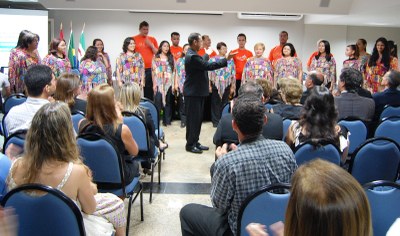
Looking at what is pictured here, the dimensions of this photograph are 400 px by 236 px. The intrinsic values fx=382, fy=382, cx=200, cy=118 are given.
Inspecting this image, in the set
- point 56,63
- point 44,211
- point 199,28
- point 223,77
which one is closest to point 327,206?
point 44,211

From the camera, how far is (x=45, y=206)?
5.24 feet

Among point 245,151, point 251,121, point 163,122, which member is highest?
point 251,121

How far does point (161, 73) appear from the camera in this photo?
6652 mm

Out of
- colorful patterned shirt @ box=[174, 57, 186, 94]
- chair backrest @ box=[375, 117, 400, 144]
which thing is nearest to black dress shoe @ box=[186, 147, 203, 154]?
colorful patterned shirt @ box=[174, 57, 186, 94]

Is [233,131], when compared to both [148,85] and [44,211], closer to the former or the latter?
[44,211]

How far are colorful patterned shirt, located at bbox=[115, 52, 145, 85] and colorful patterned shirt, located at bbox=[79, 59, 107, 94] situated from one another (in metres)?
0.56

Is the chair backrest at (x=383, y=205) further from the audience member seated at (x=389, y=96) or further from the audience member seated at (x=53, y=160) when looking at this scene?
the audience member seated at (x=389, y=96)

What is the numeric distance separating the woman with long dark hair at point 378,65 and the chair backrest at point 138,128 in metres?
4.44

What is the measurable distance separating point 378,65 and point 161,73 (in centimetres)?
357

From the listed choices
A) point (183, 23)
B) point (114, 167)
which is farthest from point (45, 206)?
point (183, 23)

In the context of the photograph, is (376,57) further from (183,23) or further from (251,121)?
(251,121)

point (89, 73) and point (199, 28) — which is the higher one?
point (199, 28)

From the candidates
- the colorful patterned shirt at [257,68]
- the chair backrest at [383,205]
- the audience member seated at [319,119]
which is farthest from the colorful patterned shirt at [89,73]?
the chair backrest at [383,205]

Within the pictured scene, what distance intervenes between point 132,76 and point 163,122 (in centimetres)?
100
